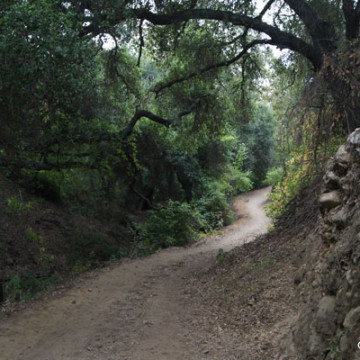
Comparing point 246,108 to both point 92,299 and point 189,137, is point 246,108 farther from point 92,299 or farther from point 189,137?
point 92,299

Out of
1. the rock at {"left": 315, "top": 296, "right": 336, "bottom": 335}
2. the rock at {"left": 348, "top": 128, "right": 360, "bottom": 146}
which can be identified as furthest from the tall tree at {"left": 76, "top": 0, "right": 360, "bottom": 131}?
the rock at {"left": 315, "top": 296, "right": 336, "bottom": 335}

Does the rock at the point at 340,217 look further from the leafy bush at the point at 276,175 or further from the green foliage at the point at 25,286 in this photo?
the green foliage at the point at 25,286

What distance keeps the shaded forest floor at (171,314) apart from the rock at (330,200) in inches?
51.5

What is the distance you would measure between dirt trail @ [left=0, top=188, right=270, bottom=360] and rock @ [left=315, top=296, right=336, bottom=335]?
5.22ft

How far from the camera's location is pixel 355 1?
888 cm

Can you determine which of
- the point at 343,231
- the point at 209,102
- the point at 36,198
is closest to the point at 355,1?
the point at 209,102

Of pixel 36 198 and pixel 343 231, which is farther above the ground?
pixel 343 231

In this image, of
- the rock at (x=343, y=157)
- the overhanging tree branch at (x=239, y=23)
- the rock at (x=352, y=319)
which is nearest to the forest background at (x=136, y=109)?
the overhanging tree branch at (x=239, y=23)

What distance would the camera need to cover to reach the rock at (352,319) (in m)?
3.16

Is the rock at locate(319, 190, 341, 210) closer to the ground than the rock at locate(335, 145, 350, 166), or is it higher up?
closer to the ground

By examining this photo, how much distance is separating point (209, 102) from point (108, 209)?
6615mm

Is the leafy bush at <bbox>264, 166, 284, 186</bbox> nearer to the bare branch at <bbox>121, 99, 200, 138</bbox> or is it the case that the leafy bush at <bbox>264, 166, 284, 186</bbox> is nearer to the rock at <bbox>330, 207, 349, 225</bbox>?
the bare branch at <bbox>121, 99, 200, 138</bbox>

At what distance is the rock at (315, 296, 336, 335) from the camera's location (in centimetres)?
357

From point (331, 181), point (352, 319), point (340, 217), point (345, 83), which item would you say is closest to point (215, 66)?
point (345, 83)
